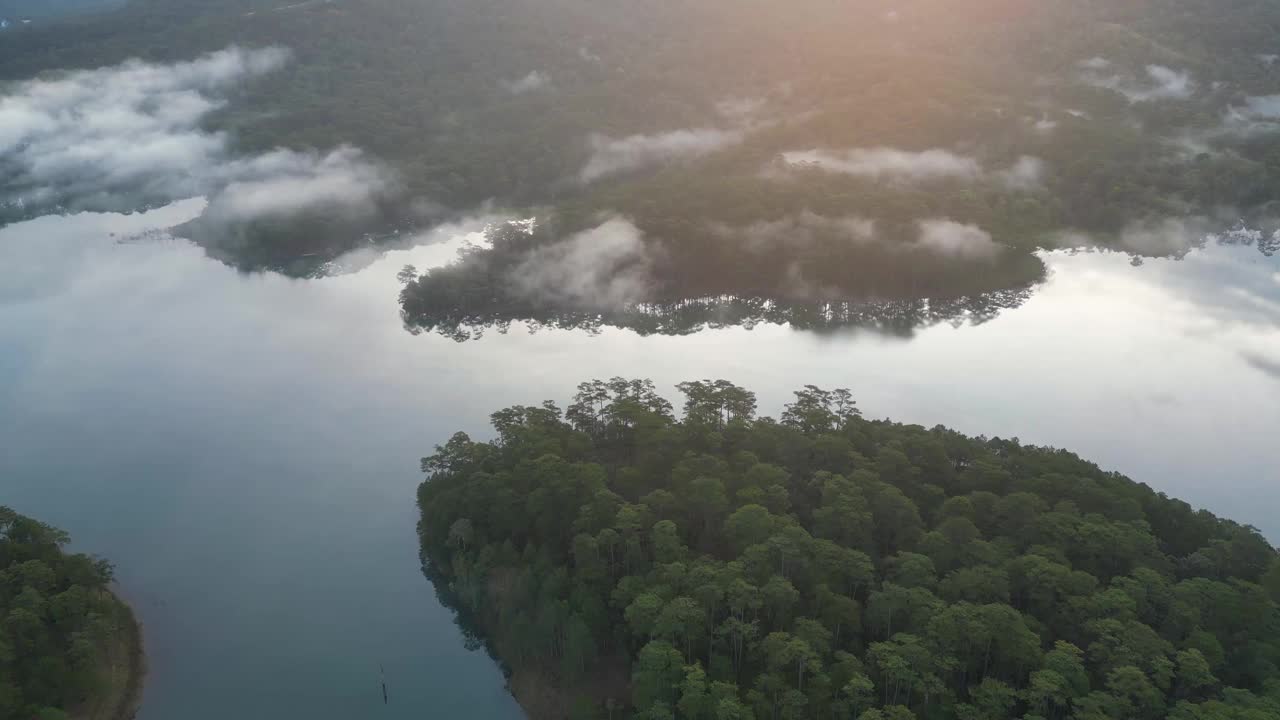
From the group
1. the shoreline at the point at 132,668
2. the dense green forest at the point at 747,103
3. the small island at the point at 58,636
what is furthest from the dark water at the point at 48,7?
the shoreline at the point at 132,668

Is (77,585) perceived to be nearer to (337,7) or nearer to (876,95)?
(876,95)

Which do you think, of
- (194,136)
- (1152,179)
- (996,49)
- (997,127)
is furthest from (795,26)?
(194,136)

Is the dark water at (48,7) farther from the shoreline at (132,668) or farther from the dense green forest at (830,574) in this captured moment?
the dense green forest at (830,574)

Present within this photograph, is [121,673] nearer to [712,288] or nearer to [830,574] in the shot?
[830,574]

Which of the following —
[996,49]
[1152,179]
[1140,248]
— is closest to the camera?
[1140,248]

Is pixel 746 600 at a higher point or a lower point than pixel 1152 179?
lower
